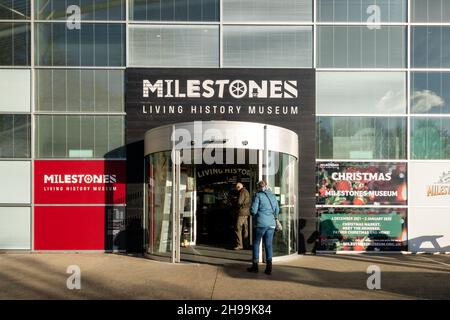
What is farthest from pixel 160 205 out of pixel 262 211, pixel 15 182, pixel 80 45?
pixel 80 45

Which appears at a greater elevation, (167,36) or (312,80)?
(167,36)

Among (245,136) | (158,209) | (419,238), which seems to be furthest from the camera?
(419,238)

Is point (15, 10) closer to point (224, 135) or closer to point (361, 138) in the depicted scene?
point (224, 135)

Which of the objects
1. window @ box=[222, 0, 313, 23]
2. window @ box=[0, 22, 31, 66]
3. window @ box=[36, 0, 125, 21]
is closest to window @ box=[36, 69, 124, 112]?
window @ box=[0, 22, 31, 66]

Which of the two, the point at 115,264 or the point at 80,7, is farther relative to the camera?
the point at 80,7

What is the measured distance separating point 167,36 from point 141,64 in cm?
98

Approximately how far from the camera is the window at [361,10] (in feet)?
39.3

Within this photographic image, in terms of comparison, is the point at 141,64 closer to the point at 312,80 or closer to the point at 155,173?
the point at 155,173

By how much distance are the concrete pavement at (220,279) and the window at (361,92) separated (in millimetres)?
3722

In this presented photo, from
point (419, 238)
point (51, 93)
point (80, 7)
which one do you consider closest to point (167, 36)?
point (80, 7)

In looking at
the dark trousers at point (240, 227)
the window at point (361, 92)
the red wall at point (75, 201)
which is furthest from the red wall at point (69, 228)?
the window at point (361, 92)

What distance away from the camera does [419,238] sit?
11750mm

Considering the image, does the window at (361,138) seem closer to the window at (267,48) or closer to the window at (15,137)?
the window at (267,48)

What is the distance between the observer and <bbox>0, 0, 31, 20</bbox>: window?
1198 centimetres
